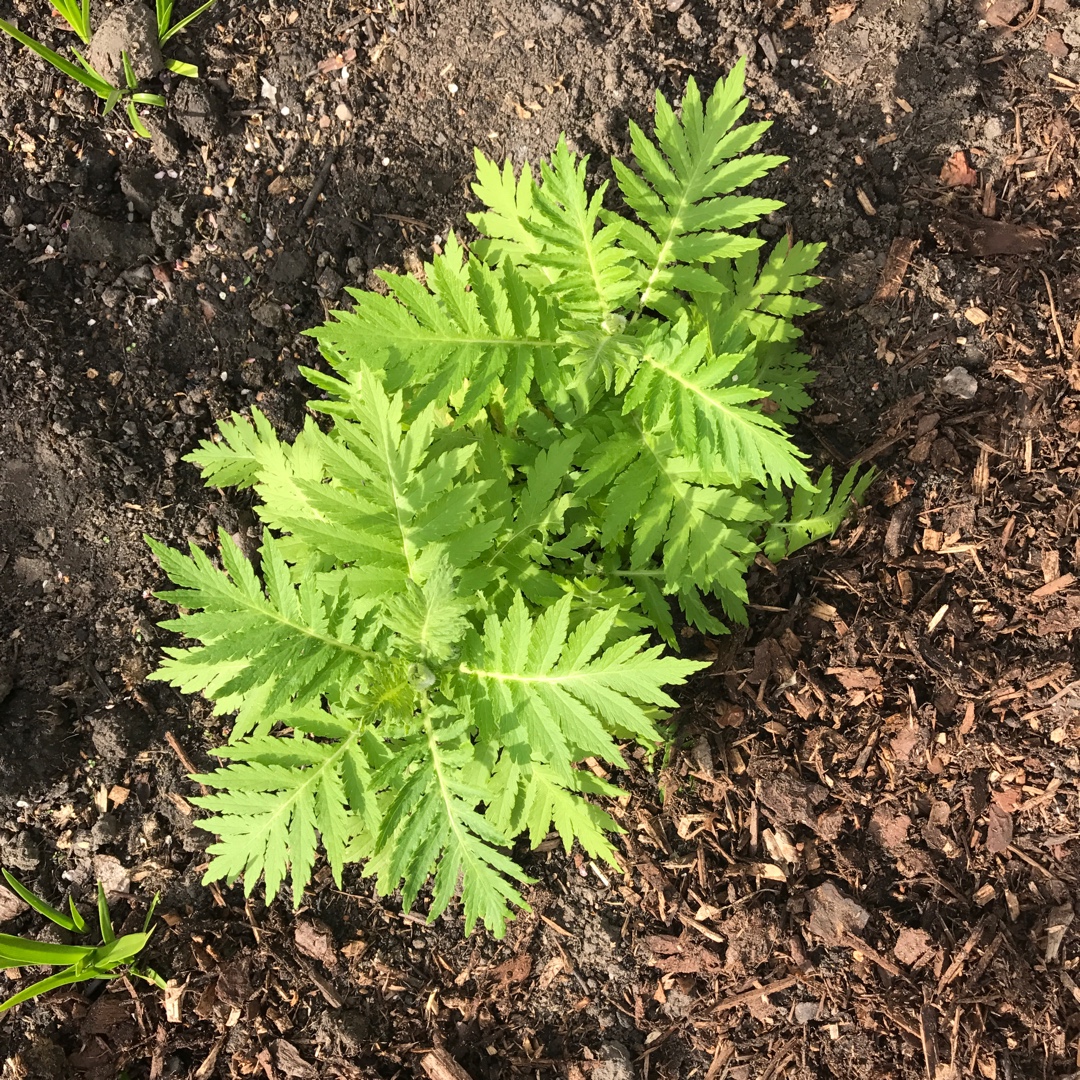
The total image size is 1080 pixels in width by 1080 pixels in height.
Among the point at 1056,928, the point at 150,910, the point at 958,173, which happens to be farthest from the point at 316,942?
the point at 958,173

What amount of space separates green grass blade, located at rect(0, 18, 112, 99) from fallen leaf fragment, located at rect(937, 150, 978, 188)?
3.36 metres

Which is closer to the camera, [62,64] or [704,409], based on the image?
[704,409]

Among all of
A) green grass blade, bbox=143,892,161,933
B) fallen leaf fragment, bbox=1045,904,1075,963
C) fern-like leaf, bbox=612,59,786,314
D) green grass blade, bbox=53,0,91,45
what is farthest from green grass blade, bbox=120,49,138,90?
fallen leaf fragment, bbox=1045,904,1075,963

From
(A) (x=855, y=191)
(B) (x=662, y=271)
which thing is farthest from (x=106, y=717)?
(A) (x=855, y=191)

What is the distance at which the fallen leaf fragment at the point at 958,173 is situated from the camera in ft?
11.4

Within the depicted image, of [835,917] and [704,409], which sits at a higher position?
[704,409]

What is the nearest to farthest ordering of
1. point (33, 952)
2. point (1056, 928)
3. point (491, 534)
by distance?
point (491, 534), point (33, 952), point (1056, 928)

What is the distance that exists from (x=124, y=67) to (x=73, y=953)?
3.40 metres

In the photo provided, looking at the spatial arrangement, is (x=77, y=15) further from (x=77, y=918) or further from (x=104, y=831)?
(x=77, y=918)

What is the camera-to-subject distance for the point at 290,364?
3.53 meters

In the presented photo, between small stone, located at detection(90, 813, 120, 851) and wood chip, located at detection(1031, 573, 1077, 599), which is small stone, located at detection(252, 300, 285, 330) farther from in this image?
wood chip, located at detection(1031, 573, 1077, 599)

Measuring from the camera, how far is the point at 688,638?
3.49 m

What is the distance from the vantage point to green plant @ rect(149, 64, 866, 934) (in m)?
2.23

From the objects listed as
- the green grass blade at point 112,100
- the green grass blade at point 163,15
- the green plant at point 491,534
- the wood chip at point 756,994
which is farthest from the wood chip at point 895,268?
the green grass blade at point 112,100
